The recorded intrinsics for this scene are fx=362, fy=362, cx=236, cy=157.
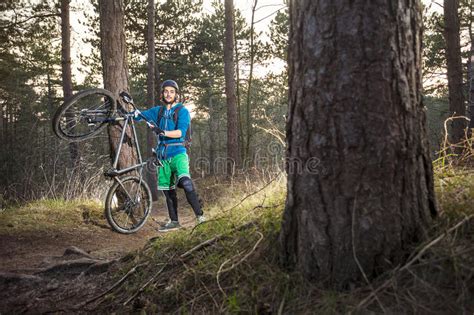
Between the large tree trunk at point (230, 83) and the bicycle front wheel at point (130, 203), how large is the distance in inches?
268

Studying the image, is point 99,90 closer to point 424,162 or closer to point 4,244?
point 4,244

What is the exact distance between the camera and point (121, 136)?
531 cm

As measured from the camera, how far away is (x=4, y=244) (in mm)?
4645

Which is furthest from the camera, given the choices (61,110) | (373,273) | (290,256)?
(61,110)

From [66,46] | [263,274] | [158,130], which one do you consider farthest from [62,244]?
[66,46]

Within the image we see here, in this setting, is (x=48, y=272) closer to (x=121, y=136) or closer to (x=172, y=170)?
(x=172, y=170)

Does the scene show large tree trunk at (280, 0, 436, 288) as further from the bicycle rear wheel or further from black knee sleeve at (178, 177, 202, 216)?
the bicycle rear wheel

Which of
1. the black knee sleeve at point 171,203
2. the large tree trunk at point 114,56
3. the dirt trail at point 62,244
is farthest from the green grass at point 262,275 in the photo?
the large tree trunk at point 114,56

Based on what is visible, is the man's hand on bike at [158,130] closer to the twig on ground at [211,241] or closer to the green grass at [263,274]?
the green grass at [263,274]

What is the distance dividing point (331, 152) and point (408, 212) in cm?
44

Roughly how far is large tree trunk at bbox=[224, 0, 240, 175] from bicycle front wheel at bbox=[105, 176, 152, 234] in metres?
6.81

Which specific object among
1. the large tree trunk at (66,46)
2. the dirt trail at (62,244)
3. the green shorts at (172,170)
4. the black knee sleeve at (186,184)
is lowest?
the dirt trail at (62,244)

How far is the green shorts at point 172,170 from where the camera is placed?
16.4 ft

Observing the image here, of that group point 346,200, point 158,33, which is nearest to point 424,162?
point 346,200
